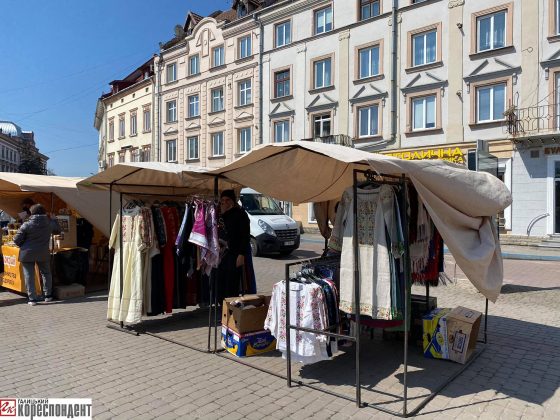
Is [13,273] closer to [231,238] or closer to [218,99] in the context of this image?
[231,238]

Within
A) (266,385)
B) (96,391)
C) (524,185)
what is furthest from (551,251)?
(96,391)

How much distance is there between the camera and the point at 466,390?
4.12m

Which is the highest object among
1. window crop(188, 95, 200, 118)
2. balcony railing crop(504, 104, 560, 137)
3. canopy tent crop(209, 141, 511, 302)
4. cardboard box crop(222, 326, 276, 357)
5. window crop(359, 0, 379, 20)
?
window crop(359, 0, 379, 20)

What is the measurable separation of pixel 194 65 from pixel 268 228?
2124cm

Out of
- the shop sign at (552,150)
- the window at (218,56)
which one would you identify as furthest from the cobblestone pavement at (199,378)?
the window at (218,56)

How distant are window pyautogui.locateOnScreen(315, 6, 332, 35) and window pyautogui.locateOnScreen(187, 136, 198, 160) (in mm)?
11536

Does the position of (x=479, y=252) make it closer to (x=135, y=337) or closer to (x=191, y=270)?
(x=191, y=270)

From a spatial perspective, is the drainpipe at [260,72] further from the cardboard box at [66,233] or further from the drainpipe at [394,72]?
the cardboard box at [66,233]

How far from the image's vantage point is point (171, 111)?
33.4 m

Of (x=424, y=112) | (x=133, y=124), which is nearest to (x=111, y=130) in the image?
(x=133, y=124)

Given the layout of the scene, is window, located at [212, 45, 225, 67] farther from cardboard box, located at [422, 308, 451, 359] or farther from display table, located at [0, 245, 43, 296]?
cardboard box, located at [422, 308, 451, 359]

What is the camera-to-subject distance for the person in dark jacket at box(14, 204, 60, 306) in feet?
24.7

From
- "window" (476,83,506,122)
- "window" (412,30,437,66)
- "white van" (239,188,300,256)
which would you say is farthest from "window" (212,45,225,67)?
"white van" (239,188,300,256)

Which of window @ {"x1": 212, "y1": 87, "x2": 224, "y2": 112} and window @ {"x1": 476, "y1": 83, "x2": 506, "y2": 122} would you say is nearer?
window @ {"x1": 476, "y1": 83, "x2": 506, "y2": 122}
